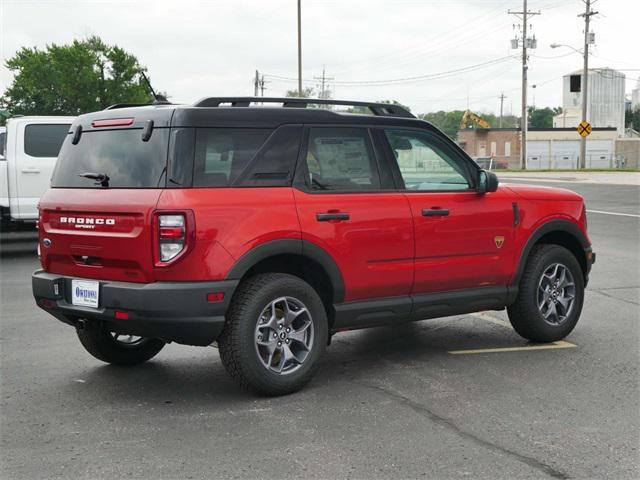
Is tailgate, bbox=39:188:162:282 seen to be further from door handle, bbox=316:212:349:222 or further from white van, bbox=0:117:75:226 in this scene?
white van, bbox=0:117:75:226

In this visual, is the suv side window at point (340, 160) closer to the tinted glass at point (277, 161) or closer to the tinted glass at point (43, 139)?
the tinted glass at point (277, 161)

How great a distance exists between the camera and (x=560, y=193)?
693 cm

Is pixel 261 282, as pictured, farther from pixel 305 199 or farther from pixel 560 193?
pixel 560 193

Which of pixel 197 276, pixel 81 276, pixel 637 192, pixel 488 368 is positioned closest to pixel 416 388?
pixel 488 368

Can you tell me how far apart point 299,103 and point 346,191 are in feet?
2.33

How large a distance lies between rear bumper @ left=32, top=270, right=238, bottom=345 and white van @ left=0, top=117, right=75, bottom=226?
9.23 m

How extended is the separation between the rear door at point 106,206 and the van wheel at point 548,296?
3.23 m

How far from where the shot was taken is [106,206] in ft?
16.8

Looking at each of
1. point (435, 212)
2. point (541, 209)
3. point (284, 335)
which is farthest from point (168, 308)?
point (541, 209)

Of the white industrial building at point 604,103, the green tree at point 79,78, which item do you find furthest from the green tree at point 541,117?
the green tree at point 79,78

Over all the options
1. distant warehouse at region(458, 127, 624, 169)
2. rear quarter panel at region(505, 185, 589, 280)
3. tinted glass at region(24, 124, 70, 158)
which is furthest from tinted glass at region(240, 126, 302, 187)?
distant warehouse at region(458, 127, 624, 169)

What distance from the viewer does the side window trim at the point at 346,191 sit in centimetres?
547

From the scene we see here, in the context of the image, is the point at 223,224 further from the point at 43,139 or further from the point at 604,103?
the point at 604,103

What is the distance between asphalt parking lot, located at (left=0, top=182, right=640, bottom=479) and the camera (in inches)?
163
